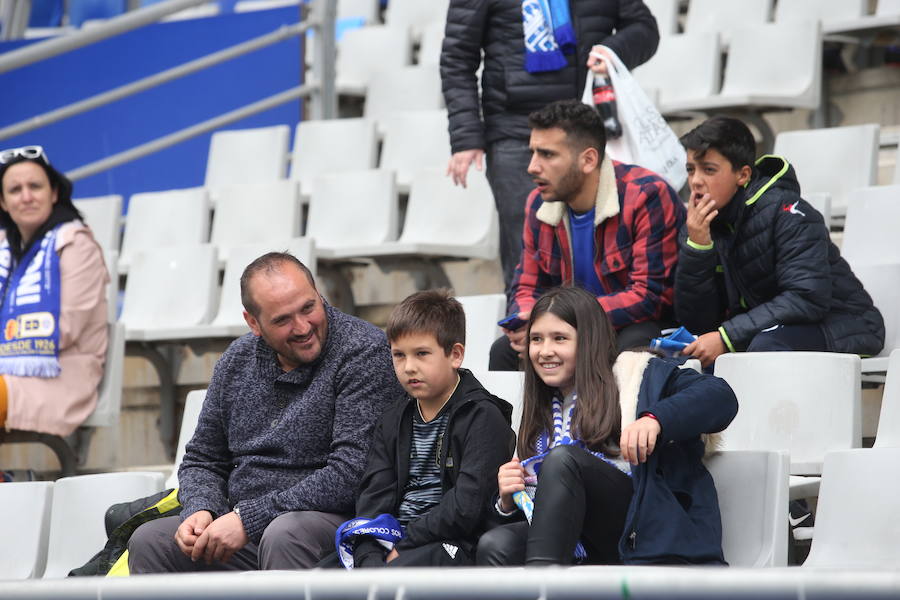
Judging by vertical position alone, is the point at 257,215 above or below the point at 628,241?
above

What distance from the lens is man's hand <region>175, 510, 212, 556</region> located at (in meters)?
2.74

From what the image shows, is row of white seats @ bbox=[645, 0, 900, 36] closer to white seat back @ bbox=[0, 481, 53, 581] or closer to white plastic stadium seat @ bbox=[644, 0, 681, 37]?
white plastic stadium seat @ bbox=[644, 0, 681, 37]

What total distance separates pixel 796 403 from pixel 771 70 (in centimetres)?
245

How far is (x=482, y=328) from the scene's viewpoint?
3.88 m

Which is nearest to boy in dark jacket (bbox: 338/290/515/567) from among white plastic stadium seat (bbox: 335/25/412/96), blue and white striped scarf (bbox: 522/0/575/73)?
blue and white striped scarf (bbox: 522/0/575/73)

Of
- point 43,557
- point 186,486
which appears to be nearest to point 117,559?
point 186,486

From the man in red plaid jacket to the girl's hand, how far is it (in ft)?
2.79

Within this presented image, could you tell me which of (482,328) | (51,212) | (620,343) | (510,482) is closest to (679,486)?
(510,482)

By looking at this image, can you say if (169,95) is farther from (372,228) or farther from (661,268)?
(661,268)

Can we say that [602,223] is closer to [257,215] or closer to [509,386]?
[509,386]

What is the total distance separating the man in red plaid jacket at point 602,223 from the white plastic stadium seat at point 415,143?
6.71ft

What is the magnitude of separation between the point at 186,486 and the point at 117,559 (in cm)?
24

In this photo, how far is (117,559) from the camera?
2.97 m

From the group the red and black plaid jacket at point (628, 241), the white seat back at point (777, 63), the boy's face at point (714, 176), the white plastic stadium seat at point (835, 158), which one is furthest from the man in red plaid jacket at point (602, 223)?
the white seat back at point (777, 63)
